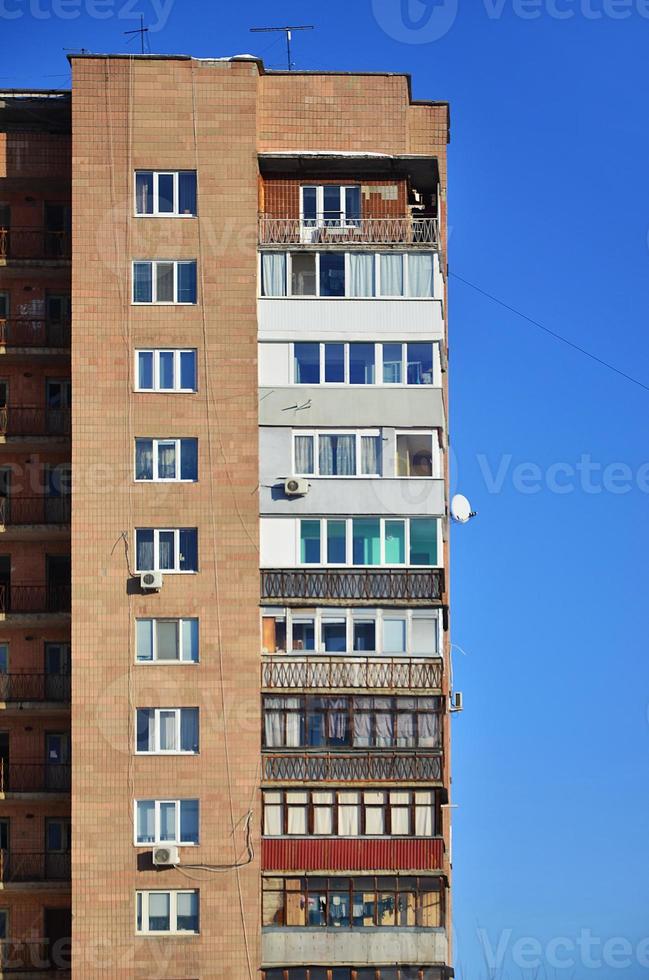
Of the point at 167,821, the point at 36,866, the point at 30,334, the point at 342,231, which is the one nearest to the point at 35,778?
the point at 36,866

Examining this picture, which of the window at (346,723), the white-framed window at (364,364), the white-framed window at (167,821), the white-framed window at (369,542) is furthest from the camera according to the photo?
the white-framed window at (364,364)

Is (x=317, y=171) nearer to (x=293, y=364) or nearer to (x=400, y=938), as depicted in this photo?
(x=293, y=364)

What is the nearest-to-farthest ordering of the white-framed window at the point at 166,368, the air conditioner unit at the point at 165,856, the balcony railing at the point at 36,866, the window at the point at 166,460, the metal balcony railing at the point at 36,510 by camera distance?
the air conditioner unit at the point at 165,856 < the window at the point at 166,460 < the white-framed window at the point at 166,368 < the balcony railing at the point at 36,866 < the metal balcony railing at the point at 36,510

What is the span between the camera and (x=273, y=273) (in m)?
50.0

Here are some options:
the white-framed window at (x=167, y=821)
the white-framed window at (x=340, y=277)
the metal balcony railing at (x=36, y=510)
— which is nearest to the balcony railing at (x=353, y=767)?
the white-framed window at (x=167, y=821)

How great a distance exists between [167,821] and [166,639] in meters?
4.51

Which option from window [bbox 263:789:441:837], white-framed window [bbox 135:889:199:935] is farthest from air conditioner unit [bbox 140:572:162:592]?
white-framed window [bbox 135:889:199:935]

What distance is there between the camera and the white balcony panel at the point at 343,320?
1950 inches

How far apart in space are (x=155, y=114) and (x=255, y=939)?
2116 cm

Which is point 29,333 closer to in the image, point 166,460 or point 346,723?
point 166,460

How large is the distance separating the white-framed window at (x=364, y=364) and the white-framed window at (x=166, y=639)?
6.93m

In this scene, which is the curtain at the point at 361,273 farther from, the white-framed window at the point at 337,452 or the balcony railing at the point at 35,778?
the balcony railing at the point at 35,778

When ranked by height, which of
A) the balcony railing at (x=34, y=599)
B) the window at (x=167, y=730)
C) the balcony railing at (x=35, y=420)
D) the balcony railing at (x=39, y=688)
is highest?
the balcony railing at (x=35, y=420)

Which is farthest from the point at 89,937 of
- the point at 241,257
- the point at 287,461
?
the point at 241,257
